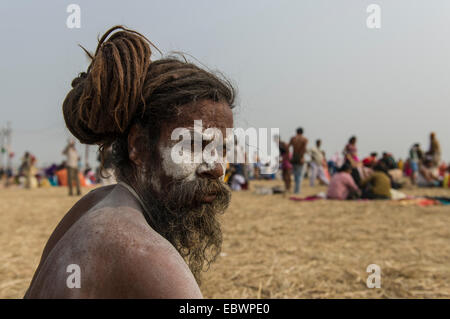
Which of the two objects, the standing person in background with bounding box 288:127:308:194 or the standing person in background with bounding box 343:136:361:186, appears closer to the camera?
the standing person in background with bounding box 343:136:361:186

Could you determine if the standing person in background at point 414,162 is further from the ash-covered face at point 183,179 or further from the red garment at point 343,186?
the ash-covered face at point 183,179

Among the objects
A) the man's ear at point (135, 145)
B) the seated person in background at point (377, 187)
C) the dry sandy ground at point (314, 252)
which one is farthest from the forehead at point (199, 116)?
the seated person in background at point (377, 187)

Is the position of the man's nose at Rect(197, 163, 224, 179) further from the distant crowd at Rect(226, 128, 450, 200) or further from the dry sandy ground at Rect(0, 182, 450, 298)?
the distant crowd at Rect(226, 128, 450, 200)

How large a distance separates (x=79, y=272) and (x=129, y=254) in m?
0.15

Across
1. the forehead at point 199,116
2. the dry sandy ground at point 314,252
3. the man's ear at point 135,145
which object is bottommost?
the dry sandy ground at point 314,252

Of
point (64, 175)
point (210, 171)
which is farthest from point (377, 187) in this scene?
point (64, 175)

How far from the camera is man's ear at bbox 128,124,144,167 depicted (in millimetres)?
1729

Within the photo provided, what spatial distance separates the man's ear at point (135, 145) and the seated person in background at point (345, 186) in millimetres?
10828

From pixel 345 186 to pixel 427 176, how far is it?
6.54 meters

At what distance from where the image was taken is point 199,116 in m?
1.69

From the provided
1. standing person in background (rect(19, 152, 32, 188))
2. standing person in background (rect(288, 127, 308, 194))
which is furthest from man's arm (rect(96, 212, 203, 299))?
standing person in background (rect(19, 152, 32, 188))

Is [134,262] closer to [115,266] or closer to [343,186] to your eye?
[115,266]

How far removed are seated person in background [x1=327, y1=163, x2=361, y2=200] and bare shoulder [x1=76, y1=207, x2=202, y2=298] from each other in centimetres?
1119

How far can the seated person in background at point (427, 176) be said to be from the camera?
16688mm
